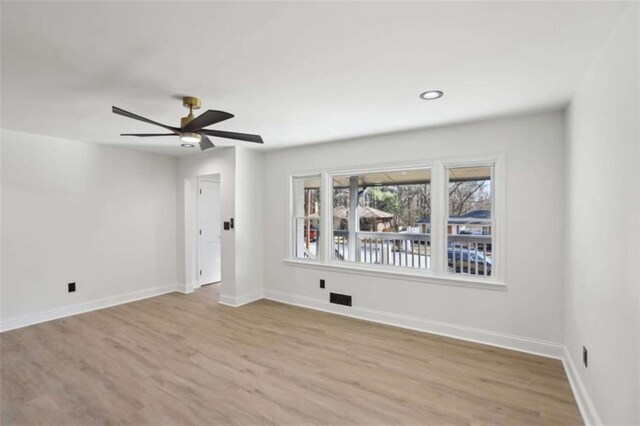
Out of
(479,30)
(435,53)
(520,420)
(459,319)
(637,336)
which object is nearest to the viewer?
(637,336)

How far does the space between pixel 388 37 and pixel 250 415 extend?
255 cm

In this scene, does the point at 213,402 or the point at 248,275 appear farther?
the point at 248,275

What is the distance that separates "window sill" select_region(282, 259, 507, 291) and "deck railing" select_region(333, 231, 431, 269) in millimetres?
272

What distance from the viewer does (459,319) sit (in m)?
3.52

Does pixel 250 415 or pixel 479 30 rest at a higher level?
pixel 479 30

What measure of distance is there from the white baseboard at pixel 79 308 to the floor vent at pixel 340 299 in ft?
9.48

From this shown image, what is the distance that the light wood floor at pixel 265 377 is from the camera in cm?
222

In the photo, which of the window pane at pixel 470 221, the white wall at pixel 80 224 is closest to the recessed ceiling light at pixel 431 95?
the window pane at pixel 470 221

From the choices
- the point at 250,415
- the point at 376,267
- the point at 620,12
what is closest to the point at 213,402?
the point at 250,415

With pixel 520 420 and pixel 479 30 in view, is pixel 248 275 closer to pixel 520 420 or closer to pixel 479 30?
pixel 520 420

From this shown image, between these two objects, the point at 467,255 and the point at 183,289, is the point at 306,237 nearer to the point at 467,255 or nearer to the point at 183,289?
the point at 183,289

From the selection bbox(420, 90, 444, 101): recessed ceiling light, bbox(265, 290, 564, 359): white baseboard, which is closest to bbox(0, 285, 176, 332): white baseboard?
bbox(265, 290, 564, 359): white baseboard

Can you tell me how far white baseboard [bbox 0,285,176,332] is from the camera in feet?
12.5

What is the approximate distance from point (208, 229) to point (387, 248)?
335cm
